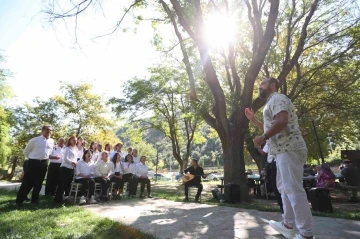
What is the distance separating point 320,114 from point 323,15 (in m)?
8.01

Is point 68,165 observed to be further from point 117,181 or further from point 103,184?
point 117,181

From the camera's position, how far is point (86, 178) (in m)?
7.59

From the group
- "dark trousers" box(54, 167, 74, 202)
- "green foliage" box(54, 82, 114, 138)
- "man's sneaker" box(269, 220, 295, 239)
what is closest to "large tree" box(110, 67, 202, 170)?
"green foliage" box(54, 82, 114, 138)

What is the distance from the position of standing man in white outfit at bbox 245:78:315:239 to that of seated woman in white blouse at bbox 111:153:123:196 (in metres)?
6.68

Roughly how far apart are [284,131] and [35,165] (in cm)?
598

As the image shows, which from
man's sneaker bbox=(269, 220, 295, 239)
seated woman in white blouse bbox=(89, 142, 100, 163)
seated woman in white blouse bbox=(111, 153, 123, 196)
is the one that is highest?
seated woman in white blouse bbox=(89, 142, 100, 163)

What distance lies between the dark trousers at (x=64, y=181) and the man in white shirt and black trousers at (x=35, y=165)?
1.81 feet

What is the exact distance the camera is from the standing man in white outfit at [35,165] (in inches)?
247

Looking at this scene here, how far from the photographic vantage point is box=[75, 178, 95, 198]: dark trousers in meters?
7.52

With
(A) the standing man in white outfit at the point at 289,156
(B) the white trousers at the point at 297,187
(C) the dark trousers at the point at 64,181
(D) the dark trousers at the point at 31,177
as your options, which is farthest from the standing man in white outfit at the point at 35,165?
(B) the white trousers at the point at 297,187


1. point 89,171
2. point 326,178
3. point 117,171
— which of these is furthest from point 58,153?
point 326,178

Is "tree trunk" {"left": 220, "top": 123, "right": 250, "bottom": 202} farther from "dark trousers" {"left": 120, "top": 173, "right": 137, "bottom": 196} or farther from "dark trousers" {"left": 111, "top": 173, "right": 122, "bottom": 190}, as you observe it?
"dark trousers" {"left": 111, "top": 173, "right": 122, "bottom": 190}

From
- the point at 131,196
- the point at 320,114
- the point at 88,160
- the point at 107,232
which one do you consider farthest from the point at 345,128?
the point at 107,232

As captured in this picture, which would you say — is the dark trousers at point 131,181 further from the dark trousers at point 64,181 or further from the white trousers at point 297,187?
the white trousers at point 297,187
